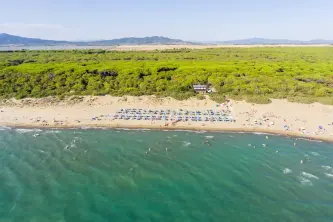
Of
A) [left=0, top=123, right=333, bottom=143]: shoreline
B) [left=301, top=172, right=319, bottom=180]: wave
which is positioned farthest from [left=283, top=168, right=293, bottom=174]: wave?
[left=0, top=123, right=333, bottom=143]: shoreline

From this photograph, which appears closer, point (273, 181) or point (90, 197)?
point (90, 197)

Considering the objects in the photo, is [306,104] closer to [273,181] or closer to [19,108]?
[273,181]

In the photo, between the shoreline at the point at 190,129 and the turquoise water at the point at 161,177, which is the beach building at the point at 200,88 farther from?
the turquoise water at the point at 161,177

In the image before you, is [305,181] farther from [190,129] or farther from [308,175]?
[190,129]

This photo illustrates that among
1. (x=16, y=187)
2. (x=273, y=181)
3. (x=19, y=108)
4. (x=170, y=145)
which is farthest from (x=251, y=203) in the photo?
(x=19, y=108)

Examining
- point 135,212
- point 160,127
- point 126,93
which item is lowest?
point 135,212

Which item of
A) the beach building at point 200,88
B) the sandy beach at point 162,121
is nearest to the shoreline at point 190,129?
the sandy beach at point 162,121
